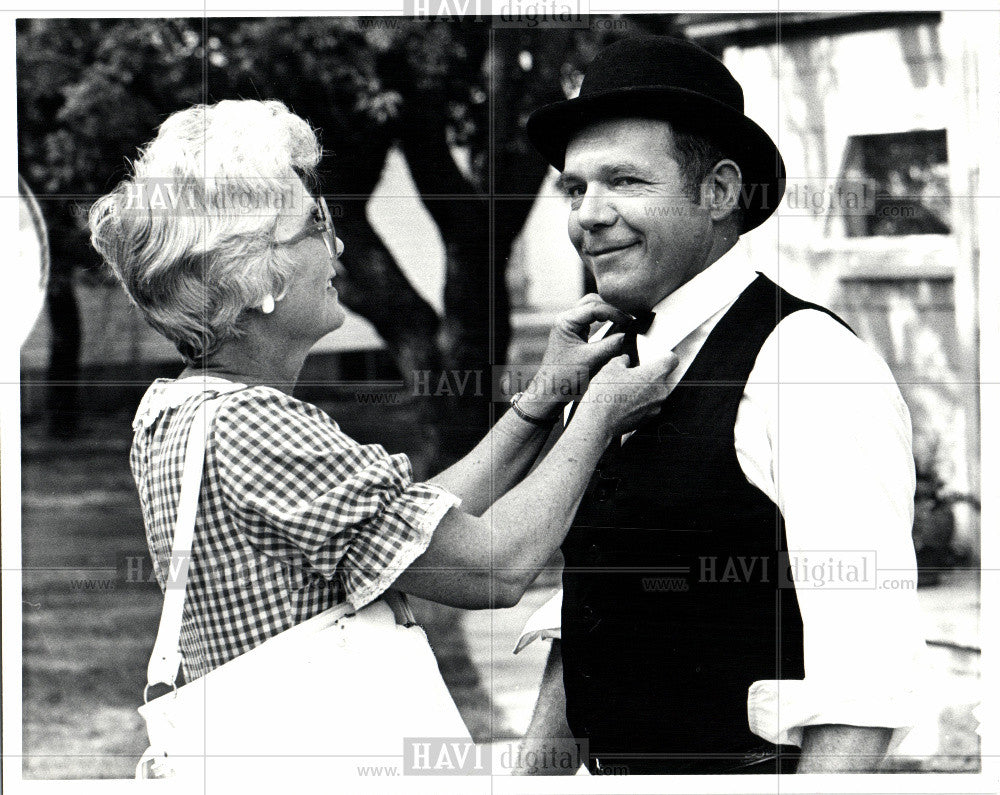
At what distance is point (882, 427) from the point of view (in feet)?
7.68

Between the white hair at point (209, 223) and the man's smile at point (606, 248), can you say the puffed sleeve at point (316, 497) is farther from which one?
the man's smile at point (606, 248)

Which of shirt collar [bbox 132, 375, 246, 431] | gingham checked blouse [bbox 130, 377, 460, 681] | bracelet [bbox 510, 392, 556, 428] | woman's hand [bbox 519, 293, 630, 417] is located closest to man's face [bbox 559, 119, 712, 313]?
woman's hand [bbox 519, 293, 630, 417]

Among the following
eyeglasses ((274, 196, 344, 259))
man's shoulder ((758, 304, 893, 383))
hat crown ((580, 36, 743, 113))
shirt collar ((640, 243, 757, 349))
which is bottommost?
man's shoulder ((758, 304, 893, 383))

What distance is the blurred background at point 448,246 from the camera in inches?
117

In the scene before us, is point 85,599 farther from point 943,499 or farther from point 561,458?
point 943,499

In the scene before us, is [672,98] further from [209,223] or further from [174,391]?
[174,391]

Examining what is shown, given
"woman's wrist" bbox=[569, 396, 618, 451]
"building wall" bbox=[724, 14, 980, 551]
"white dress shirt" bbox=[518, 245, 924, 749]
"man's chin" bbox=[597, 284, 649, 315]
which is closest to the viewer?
"white dress shirt" bbox=[518, 245, 924, 749]

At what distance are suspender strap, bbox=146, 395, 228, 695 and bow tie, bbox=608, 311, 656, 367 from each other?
0.94 metres

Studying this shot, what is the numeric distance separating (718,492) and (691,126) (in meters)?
0.79

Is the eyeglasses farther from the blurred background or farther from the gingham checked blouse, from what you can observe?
the blurred background

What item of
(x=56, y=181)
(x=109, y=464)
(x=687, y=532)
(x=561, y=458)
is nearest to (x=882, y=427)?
(x=687, y=532)

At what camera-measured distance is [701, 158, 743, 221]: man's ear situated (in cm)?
258

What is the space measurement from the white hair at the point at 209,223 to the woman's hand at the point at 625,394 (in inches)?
27.1

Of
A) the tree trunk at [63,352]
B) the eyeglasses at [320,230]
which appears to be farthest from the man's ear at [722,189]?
the tree trunk at [63,352]
